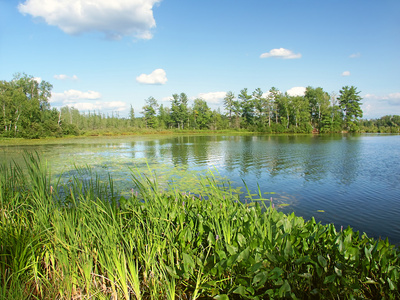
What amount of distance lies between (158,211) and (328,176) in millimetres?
10671

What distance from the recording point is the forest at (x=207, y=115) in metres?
41.5

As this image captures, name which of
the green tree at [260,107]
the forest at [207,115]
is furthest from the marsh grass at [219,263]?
the green tree at [260,107]

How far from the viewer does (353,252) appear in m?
2.22

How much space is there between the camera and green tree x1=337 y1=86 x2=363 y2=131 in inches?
2414

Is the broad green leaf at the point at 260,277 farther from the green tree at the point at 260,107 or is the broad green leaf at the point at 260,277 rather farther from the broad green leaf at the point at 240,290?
the green tree at the point at 260,107

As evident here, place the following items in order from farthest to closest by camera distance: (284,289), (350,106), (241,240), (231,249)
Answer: (350,106) → (241,240) → (231,249) → (284,289)

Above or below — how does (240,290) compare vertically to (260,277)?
below

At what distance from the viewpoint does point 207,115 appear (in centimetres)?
7312

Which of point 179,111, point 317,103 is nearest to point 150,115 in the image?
point 179,111

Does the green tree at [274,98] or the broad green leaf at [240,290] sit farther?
the green tree at [274,98]

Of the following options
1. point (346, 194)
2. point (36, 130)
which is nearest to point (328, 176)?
point (346, 194)

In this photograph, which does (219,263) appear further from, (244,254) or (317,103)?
(317,103)

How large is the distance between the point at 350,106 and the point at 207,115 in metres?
36.8

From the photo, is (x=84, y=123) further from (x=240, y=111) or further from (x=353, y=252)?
(x=353, y=252)
